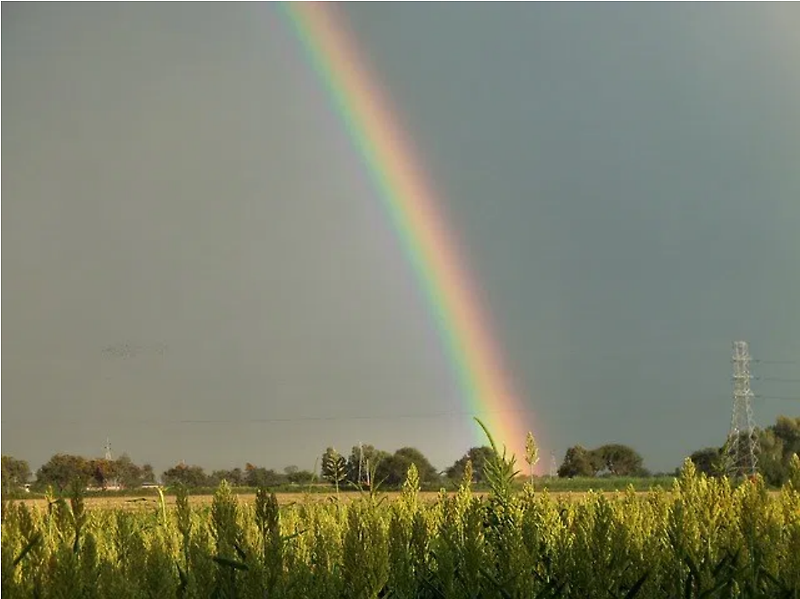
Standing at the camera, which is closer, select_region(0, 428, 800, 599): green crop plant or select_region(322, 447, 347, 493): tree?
select_region(0, 428, 800, 599): green crop plant

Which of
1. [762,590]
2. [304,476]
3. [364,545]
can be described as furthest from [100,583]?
[304,476]

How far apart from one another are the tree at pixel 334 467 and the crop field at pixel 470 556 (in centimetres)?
126

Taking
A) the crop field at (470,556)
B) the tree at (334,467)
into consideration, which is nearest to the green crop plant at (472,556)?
the crop field at (470,556)

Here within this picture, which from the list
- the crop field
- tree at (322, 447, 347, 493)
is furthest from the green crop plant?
tree at (322, 447, 347, 493)

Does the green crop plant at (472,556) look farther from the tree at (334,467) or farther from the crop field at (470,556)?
the tree at (334,467)

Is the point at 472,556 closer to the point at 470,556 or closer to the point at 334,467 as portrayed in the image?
the point at 470,556

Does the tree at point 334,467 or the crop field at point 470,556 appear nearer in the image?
the crop field at point 470,556

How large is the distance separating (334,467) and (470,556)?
94.2 inches

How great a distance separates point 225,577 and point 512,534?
0.91 m

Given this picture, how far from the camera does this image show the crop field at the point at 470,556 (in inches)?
91.4

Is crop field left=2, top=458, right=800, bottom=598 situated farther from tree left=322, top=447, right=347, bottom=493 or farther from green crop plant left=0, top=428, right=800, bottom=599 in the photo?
tree left=322, top=447, right=347, bottom=493

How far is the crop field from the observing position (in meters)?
2.32

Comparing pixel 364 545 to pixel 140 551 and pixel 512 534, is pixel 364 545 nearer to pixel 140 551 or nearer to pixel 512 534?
pixel 512 534

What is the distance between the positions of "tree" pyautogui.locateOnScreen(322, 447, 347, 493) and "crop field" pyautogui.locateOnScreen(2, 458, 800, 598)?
1.26 metres
